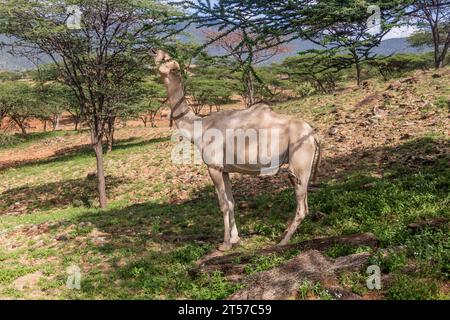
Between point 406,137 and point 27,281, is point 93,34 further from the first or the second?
point 406,137

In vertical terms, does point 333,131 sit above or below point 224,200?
below

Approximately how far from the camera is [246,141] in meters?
8.02

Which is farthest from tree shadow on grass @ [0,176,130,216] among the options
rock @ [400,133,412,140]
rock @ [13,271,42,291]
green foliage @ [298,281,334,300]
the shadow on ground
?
green foliage @ [298,281,334,300]

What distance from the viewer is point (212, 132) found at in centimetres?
822

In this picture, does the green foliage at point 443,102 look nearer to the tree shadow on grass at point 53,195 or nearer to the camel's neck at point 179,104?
the camel's neck at point 179,104

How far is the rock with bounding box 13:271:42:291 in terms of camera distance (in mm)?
7646

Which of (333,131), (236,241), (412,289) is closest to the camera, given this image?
(412,289)

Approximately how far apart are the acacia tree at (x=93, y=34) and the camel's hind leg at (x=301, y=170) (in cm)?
830

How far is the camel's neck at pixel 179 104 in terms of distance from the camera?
27.3 feet

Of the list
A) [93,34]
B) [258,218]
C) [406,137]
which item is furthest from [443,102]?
[93,34]

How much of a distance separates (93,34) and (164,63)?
9.19 m

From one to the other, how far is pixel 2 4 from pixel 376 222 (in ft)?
46.9
